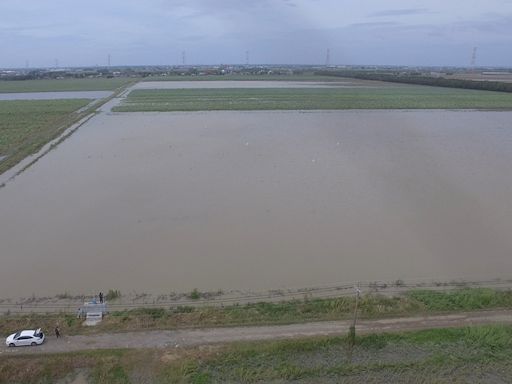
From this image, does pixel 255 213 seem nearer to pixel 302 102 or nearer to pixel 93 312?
pixel 93 312

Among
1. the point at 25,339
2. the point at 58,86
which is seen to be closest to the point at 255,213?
the point at 25,339

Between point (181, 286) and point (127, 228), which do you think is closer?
point (181, 286)

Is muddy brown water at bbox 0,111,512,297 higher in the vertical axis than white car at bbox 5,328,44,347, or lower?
higher

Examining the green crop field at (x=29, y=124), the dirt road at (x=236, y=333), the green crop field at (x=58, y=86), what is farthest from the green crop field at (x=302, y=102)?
the dirt road at (x=236, y=333)

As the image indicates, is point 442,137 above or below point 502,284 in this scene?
above

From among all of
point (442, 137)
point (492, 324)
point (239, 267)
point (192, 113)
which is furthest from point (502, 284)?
point (192, 113)

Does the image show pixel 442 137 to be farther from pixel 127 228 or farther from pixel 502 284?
pixel 127 228

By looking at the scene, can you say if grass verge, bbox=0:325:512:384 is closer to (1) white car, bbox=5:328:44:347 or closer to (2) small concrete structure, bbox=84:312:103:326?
(1) white car, bbox=5:328:44:347

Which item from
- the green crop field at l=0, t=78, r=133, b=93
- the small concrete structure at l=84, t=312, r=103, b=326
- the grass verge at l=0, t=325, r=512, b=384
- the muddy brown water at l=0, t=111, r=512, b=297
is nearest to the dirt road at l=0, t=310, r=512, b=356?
the grass verge at l=0, t=325, r=512, b=384
